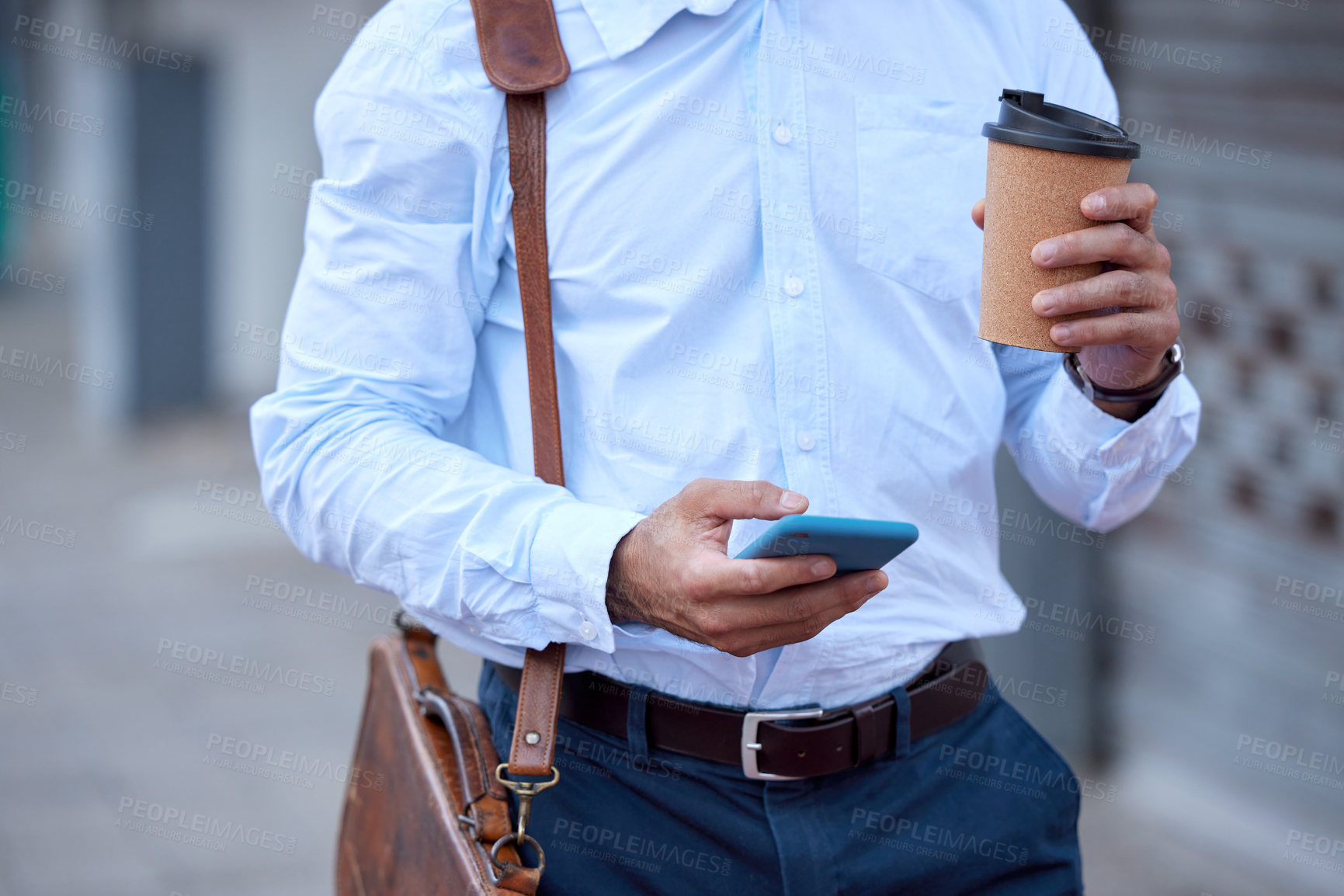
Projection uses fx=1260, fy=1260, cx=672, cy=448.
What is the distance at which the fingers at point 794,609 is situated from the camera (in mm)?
1256

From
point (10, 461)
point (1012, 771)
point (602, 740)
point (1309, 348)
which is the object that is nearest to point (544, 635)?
point (602, 740)

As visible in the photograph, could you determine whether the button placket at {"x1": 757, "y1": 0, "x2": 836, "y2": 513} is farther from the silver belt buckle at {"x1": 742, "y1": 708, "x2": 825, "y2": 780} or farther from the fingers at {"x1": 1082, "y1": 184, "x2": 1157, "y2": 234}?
the fingers at {"x1": 1082, "y1": 184, "x2": 1157, "y2": 234}

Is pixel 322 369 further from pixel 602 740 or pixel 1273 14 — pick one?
pixel 1273 14

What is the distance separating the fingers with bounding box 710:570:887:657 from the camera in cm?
126

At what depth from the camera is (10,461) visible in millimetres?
8789

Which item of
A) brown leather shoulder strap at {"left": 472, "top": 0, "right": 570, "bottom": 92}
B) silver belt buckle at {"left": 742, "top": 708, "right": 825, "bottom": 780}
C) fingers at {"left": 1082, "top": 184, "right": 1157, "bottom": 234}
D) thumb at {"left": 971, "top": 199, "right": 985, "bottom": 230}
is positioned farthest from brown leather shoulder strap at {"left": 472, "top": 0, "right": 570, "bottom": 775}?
fingers at {"left": 1082, "top": 184, "right": 1157, "bottom": 234}

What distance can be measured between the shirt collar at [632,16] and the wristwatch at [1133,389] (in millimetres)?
627

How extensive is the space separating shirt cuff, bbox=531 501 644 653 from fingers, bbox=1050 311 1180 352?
503 mm

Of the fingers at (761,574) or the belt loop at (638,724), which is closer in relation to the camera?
the fingers at (761,574)

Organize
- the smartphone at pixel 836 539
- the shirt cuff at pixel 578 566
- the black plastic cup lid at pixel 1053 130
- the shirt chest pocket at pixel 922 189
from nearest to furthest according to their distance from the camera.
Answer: the smartphone at pixel 836 539 → the black plastic cup lid at pixel 1053 130 → the shirt cuff at pixel 578 566 → the shirt chest pocket at pixel 922 189

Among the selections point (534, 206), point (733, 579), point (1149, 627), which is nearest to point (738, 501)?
point (733, 579)

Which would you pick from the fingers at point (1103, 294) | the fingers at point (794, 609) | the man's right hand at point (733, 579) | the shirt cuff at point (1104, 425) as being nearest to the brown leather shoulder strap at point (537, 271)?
the man's right hand at point (733, 579)

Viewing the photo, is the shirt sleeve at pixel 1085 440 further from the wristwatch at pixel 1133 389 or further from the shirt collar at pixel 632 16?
the shirt collar at pixel 632 16

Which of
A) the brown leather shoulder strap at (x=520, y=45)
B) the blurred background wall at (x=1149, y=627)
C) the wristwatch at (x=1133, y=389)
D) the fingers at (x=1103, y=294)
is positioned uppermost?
the brown leather shoulder strap at (x=520, y=45)
